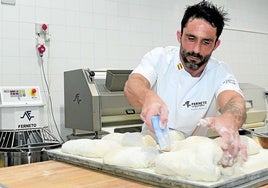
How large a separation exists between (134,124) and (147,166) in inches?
65.0

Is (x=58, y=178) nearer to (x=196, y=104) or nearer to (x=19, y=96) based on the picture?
(x=196, y=104)

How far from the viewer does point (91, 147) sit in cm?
129

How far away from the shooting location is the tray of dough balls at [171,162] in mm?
937

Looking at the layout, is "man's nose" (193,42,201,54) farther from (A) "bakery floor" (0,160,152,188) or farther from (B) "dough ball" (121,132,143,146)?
(A) "bakery floor" (0,160,152,188)

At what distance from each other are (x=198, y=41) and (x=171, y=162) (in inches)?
31.5

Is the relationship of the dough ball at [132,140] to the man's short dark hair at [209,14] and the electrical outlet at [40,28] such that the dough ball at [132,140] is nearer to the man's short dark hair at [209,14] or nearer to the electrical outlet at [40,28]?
the man's short dark hair at [209,14]

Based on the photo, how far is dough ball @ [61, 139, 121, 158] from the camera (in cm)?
128

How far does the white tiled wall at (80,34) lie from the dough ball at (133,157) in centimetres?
197

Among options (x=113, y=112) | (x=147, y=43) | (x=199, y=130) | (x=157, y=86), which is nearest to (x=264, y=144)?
(x=199, y=130)

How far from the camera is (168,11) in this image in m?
3.92

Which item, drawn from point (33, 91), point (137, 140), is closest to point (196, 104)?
point (137, 140)

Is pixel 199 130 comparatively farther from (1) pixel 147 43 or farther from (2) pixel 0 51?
(1) pixel 147 43

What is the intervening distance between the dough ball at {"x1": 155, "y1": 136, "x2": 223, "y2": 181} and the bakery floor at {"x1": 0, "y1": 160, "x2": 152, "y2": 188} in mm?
87

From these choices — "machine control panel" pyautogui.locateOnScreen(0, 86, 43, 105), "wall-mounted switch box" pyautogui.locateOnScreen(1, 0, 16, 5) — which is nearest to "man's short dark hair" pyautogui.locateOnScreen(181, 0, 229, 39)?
"machine control panel" pyautogui.locateOnScreen(0, 86, 43, 105)
